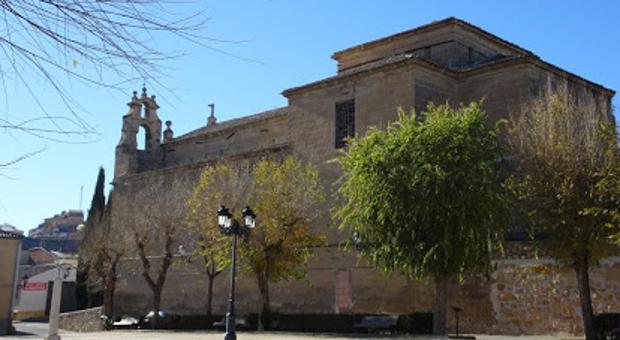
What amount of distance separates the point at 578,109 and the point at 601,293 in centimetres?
467

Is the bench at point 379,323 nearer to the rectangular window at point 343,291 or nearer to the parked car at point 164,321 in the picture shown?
the rectangular window at point 343,291

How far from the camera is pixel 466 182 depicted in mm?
15289

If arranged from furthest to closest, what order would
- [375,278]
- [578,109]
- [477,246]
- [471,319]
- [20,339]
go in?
[20,339] < [375,278] < [471,319] < [578,109] < [477,246]

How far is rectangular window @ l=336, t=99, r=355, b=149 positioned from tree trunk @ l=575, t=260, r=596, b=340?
10119mm

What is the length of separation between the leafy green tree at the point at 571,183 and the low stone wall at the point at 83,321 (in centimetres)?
2328

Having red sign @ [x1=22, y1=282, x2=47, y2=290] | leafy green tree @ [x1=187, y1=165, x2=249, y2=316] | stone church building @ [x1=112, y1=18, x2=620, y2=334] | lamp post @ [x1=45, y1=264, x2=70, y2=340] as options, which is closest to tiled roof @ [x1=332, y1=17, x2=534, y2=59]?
stone church building @ [x1=112, y1=18, x2=620, y2=334]

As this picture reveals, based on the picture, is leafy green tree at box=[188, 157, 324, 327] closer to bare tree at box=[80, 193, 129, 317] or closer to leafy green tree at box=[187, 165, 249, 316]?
leafy green tree at box=[187, 165, 249, 316]

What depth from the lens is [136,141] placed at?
117ft

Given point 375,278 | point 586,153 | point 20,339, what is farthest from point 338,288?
point 20,339

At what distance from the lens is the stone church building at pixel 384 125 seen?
16.9 metres

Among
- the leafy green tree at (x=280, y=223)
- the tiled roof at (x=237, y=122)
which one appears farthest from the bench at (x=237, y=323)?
the tiled roof at (x=237, y=122)

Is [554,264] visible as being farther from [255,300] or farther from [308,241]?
[255,300]

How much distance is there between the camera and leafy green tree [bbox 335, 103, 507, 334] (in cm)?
1513

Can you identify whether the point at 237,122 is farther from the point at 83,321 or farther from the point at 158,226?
the point at 83,321
